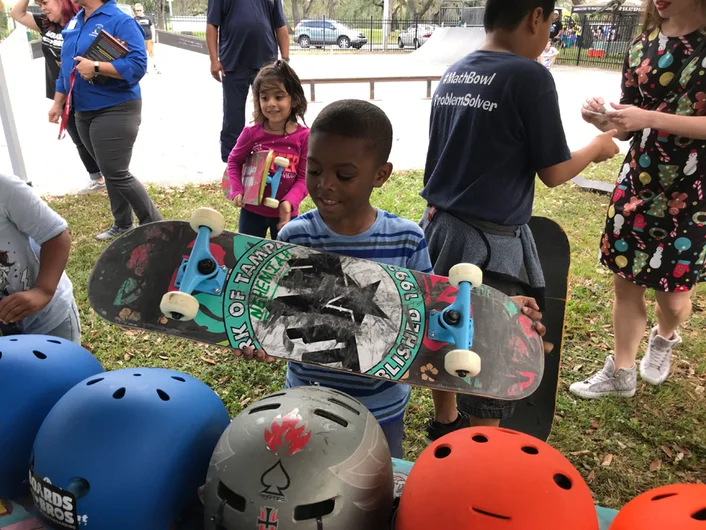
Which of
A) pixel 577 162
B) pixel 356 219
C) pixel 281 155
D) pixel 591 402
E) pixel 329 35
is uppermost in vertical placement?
pixel 329 35

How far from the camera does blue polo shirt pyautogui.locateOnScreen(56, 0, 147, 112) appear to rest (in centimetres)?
402

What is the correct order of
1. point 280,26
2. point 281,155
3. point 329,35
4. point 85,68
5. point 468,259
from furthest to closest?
point 329,35 < point 280,26 < point 85,68 < point 281,155 < point 468,259

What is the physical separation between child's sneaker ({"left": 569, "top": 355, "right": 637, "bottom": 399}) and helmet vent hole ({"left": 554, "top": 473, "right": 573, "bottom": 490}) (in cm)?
201

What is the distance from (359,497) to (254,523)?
0.76ft

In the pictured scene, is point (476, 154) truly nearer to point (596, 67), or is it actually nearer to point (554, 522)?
point (554, 522)

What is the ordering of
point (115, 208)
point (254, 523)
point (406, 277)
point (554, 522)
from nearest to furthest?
1. point (554, 522)
2. point (254, 523)
3. point (406, 277)
4. point (115, 208)

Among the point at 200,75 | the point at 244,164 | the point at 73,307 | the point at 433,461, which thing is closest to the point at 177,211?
the point at 244,164

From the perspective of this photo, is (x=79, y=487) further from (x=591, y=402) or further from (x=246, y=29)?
(x=246, y=29)

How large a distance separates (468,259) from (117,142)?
3.31 metres

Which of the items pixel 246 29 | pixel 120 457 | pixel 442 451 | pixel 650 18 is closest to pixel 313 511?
pixel 442 451

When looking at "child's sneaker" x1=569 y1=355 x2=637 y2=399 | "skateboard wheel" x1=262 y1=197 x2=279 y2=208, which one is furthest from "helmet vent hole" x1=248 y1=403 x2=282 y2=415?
"child's sneaker" x1=569 y1=355 x2=637 y2=399

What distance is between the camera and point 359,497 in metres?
1.21

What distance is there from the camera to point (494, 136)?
6.07 feet

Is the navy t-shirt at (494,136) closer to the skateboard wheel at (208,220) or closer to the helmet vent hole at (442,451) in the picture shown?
the skateboard wheel at (208,220)
